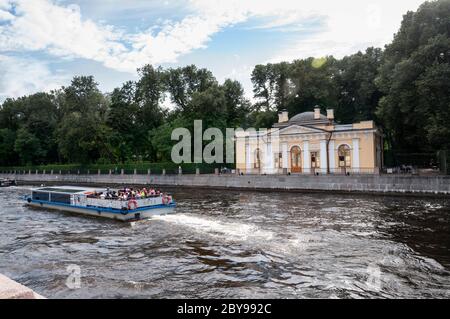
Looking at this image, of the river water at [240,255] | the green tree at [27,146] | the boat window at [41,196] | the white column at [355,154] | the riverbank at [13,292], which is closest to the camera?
the riverbank at [13,292]

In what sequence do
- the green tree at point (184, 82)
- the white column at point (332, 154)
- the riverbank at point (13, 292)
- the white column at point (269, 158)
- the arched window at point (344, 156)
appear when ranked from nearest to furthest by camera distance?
the riverbank at point (13, 292) < the arched window at point (344, 156) < the white column at point (332, 154) < the white column at point (269, 158) < the green tree at point (184, 82)

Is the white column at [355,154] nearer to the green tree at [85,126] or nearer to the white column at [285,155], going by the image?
the white column at [285,155]

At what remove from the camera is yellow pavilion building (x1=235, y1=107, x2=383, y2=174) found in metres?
41.1

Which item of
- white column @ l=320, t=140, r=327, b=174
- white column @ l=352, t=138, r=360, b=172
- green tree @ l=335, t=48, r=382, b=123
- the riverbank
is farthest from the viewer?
green tree @ l=335, t=48, r=382, b=123

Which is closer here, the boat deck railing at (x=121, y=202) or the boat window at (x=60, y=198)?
the boat deck railing at (x=121, y=202)

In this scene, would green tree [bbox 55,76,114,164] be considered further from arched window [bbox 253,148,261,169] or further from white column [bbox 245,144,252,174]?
arched window [bbox 253,148,261,169]

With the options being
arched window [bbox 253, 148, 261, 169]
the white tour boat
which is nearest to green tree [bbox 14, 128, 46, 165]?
the white tour boat

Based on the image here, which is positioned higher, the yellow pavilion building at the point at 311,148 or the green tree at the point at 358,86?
the green tree at the point at 358,86

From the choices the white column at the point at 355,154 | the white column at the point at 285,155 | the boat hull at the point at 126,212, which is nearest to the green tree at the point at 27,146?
the white column at the point at 285,155

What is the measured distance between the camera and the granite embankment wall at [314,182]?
3027 centimetres

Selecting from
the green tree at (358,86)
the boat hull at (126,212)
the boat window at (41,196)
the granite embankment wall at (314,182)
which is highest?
the green tree at (358,86)

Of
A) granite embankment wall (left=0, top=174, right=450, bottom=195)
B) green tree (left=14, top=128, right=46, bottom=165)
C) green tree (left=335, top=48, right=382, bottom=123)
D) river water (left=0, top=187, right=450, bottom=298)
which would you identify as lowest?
river water (left=0, top=187, right=450, bottom=298)

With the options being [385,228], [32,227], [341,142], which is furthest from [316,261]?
[341,142]

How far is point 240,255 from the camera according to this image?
42.9ft
